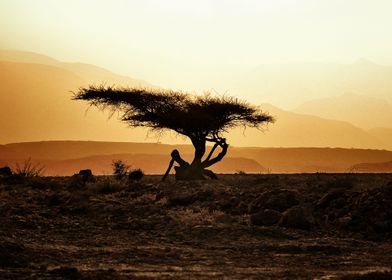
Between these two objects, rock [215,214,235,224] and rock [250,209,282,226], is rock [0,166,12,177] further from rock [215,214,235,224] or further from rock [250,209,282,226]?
rock [250,209,282,226]

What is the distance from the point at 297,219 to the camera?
503 inches

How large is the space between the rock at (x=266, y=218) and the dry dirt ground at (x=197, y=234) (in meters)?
0.02

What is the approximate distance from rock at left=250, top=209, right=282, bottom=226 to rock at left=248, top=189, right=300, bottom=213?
0.92 metres

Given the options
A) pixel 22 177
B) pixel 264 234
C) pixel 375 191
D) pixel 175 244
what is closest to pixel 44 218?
pixel 175 244

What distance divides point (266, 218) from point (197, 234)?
2007mm

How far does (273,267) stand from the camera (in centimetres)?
852

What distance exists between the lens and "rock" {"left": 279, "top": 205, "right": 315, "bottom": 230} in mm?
12734

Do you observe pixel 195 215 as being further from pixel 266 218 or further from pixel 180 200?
pixel 266 218

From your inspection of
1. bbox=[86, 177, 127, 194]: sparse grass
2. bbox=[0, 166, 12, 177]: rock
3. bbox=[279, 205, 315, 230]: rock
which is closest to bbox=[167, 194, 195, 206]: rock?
bbox=[86, 177, 127, 194]: sparse grass

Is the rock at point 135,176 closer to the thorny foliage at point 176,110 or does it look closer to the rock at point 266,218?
the thorny foliage at point 176,110

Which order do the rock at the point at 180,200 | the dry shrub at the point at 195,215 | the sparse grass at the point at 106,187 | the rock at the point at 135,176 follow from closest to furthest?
the dry shrub at the point at 195,215 < the rock at the point at 180,200 < the sparse grass at the point at 106,187 < the rock at the point at 135,176

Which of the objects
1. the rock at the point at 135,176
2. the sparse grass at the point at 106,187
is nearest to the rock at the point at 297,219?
the sparse grass at the point at 106,187

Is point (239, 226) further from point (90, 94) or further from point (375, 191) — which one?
point (90, 94)

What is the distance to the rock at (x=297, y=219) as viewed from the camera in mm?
12734
